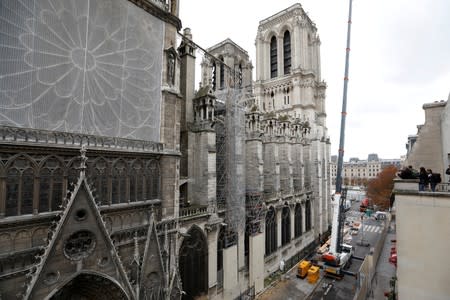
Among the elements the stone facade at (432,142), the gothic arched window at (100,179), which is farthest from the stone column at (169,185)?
the stone facade at (432,142)

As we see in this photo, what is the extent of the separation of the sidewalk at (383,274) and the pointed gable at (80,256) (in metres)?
18.9

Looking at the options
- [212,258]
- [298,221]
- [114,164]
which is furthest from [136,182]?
[298,221]

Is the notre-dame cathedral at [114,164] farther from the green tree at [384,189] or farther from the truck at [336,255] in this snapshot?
the green tree at [384,189]

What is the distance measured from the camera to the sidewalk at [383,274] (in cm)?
1839

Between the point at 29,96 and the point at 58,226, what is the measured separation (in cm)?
495

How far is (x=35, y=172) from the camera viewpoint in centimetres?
866

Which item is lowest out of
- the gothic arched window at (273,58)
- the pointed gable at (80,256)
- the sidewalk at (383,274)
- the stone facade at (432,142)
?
the sidewalk at (383,274)

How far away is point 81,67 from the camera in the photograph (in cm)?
995

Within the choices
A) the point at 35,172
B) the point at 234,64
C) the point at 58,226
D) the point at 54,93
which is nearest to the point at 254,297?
the point at 58,226

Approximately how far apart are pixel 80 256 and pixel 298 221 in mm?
26876

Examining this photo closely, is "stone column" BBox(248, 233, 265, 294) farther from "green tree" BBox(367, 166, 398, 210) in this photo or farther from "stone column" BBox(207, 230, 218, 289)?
"green tree" BBox(367, 166, 398, 210)

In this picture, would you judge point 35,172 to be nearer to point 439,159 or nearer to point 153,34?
point 153,34

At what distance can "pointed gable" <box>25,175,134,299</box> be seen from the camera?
8320mm

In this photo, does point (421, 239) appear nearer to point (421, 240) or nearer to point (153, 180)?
point (421, 240)
